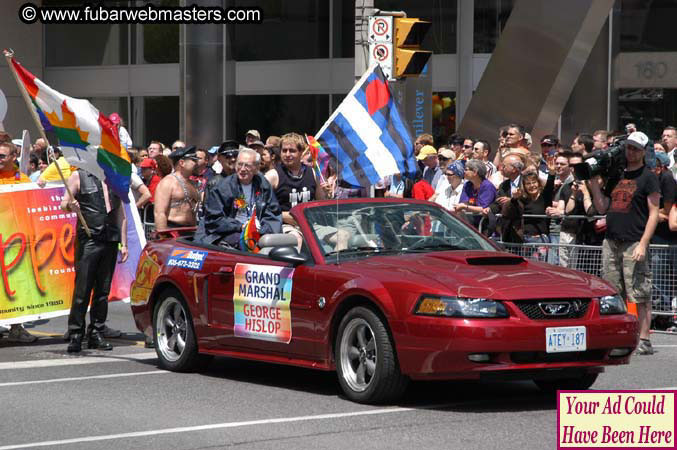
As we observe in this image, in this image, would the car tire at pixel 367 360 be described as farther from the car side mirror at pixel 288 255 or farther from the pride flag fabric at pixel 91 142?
the pride flag fabric at pixel 91 142

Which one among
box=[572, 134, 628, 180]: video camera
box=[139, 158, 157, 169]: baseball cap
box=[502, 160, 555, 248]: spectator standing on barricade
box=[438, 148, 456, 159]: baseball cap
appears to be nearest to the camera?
box=[572, 134, 628, 180]: video camera

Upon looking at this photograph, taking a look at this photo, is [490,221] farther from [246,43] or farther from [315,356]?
[246,43]

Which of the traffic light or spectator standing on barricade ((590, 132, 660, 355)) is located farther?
the traffic light

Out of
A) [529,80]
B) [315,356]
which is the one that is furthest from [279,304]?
[529,80]

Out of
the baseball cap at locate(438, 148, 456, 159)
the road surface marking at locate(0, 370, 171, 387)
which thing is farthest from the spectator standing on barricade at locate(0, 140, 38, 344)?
the baseball cap at locate(438, 148, 456, 159)

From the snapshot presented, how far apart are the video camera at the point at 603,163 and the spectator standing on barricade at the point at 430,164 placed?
14.8ft

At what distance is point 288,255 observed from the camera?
9.52 metres

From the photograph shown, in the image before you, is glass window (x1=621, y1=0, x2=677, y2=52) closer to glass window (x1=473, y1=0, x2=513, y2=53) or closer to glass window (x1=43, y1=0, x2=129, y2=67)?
glass window (x1=473, y1=0, x2=513, y2=53)

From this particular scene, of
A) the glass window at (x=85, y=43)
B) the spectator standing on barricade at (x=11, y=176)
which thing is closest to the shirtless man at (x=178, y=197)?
the spectator standing on barricade at (x=11, y=176)

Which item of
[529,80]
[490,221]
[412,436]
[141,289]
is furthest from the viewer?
[529,80]

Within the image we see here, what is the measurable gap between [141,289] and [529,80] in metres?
10.3

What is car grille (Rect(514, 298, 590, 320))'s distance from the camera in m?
8.57

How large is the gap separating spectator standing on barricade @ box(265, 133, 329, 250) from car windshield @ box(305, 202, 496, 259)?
3603mm

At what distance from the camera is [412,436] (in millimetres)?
7824
